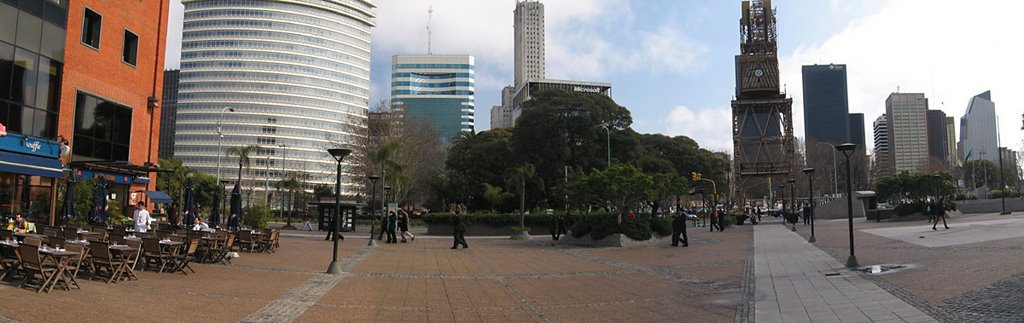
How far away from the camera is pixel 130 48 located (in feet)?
94.1

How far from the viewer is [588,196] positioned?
26688 millimetres

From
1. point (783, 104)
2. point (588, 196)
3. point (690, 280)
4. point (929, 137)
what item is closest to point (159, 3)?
point (588, 196)

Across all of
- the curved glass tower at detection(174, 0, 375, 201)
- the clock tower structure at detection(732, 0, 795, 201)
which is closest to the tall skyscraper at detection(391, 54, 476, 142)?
the curved glass tower at detection(174, 0, 375, 201)

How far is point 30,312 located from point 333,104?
129 m

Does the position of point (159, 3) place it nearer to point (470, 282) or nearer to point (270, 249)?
point (270, 249)

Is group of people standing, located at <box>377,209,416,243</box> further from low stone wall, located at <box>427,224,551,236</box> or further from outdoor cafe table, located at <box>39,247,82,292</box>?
outdoor cafe table, located at <box>39,247,82,292</box>

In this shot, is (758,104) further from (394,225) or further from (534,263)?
(534,263)

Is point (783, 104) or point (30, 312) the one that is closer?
point (30, 312)

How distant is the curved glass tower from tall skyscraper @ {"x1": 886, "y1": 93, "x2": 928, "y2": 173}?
10851 cm

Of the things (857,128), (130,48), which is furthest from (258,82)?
(857,128)

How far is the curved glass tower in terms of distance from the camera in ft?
405

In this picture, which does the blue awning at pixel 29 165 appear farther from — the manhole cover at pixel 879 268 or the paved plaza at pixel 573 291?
the manhole cover at pixel 879 268

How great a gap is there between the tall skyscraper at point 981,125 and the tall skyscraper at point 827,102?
17.8 meters

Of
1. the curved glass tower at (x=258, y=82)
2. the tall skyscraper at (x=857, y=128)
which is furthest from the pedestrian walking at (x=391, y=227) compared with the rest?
the tall skyscraper at (x=857, y=128)
